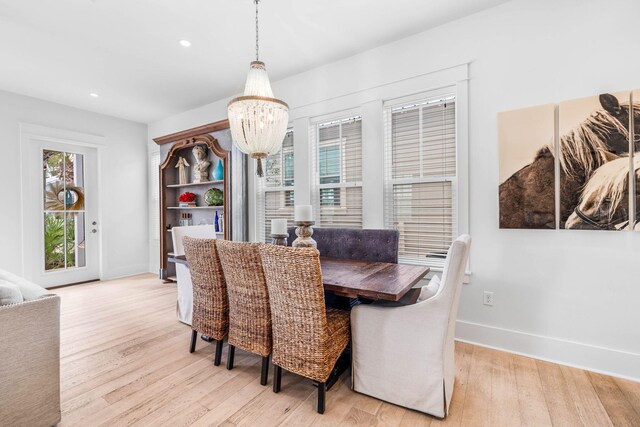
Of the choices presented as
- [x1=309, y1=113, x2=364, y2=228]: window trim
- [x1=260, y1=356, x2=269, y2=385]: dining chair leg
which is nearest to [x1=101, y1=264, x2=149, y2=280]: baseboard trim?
[x1=309, y1=113, x2=364, y2=228]: window trim

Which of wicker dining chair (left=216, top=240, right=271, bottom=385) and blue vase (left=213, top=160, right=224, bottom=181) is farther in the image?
blue vase (left=213, top=160, right=224, bottom=181)

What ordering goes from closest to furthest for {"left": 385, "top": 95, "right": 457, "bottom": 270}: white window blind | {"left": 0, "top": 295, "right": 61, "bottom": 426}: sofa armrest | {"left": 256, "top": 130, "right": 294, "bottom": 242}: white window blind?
{"left": 0, "top": 295, "right": 61, "bottom": 426}: sofa armrest, {"left": 385, "top": 95, "right": 457, "bottom": 270}: white window blind, {"left": 256, "top": 130, "right": 294, "bottom": 242}: white window blind

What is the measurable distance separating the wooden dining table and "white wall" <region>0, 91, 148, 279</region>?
4596mm

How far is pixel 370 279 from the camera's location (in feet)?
6.63

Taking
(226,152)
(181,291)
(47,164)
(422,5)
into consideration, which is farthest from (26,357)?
(47,164)

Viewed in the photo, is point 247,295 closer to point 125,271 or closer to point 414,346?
point 414,346

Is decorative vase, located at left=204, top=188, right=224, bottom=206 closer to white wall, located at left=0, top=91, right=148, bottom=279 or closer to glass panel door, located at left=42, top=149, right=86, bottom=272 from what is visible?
white wall, located at left=0, top=91, right=148, bottom=279

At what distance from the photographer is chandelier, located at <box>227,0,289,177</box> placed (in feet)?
7.68

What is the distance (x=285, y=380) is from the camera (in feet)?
7.11

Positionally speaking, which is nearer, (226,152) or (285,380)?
(285,380)

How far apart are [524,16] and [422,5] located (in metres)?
0.82

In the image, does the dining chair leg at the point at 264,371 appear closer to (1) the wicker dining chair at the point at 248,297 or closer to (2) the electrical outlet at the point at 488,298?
(1) the wicker dining chair at the point at 248,297

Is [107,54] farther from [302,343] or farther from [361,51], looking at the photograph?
[302,343]

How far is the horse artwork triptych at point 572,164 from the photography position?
82.7 inches
